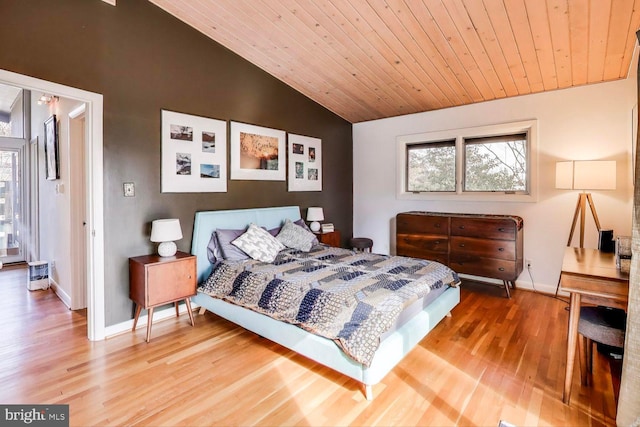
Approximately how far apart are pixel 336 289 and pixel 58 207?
12.3ft

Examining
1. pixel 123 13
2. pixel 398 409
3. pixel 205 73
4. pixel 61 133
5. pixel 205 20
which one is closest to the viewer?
pixel 398 409

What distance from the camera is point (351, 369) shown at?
2010 millimetres

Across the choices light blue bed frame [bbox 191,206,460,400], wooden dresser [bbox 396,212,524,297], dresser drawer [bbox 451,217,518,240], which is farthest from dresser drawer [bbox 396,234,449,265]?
light blue bed frame [bbox 191,206,460,400]

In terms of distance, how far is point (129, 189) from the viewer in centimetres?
298

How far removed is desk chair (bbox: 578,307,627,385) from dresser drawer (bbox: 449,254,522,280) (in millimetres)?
1595

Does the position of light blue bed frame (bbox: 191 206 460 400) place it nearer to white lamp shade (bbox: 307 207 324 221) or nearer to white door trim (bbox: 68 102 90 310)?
white lamp shade (bbox: 307 207 324 221)

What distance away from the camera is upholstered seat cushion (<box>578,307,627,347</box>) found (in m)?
1.81

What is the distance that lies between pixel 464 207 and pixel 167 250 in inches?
152

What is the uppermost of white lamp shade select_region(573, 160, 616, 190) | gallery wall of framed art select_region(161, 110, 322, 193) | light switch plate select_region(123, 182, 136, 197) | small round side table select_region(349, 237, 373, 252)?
gallery wall of framed art select_region(161, 110, 322, 193)

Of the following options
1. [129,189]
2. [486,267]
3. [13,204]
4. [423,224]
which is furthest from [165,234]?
[13,204]

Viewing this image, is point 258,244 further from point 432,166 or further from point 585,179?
point 585,179

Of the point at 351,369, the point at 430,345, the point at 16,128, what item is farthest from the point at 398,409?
the point at 16,128

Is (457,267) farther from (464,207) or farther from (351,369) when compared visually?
(351,369)

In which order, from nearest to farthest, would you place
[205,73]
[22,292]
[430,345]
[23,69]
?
[23,69]
[430,345]
[205,73]
[22,292]
